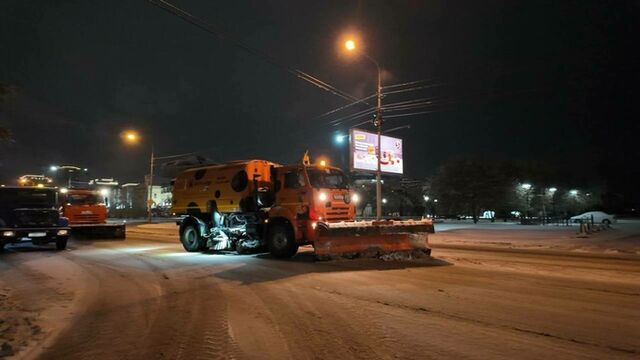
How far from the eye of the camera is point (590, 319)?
289 inches

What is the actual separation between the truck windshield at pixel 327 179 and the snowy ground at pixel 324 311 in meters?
2.74

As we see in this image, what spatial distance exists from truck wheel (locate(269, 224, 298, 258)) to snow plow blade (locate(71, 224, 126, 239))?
1458 centimetres

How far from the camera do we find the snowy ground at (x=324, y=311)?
6.15 metres

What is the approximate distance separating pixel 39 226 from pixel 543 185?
71.2m

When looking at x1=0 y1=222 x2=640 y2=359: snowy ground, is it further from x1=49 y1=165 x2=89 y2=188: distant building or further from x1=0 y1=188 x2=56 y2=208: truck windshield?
x1=49 y1=165 x2=89 y2=188: distant building

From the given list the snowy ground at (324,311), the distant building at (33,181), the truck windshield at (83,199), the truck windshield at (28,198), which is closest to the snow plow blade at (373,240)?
the snowy ground at (324,311)

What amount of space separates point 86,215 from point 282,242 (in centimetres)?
1671

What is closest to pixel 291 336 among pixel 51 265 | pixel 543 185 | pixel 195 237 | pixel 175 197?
pixel 51 265

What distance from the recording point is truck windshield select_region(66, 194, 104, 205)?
90.4 ft

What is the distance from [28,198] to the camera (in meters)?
22.0

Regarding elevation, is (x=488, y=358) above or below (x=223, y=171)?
below

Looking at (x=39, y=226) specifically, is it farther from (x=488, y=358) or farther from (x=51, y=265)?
(x=488, y=358)

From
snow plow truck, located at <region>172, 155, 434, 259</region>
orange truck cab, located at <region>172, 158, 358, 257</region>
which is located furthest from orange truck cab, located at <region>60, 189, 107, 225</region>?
snow plow truck, located at <region>172, 155, 434, 259</region>

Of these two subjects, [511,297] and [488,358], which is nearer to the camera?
[488,358]
